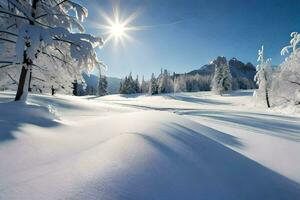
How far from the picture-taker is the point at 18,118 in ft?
20.2

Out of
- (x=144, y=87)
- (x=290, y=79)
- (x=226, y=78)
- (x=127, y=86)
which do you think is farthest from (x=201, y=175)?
(x=144, y=87)

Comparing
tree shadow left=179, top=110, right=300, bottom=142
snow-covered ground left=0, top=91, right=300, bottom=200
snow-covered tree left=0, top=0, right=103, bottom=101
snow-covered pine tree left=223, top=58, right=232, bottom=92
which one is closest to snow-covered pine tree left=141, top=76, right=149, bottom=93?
snow-covered pine tree left=223, top=58, right=232, bottom=92

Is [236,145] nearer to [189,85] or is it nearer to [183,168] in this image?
Result: [183,168]

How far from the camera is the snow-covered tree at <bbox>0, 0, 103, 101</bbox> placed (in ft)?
22.7

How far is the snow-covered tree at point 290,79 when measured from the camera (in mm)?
24562

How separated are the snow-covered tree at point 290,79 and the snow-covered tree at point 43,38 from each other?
70.4 ft

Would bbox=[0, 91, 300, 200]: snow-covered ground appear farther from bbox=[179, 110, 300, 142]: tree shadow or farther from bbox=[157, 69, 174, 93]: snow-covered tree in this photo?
bbox=[157, 69, 174, 93]: snow-covered tree

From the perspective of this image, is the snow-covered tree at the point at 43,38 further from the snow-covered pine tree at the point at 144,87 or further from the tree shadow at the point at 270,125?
the snow-covered pine tree at the point at 144,87

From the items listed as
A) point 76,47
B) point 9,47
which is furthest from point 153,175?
point 9,47

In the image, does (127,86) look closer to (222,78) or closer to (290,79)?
(222,78)

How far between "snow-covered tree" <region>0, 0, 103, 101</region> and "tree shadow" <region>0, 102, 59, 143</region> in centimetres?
128

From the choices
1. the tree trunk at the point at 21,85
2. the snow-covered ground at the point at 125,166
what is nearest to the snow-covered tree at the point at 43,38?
the tree trunk at the point at 21,85

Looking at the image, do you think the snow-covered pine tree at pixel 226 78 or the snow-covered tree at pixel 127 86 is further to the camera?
the snow-covered tree at pixel 127 86

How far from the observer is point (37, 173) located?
3.28 meters
